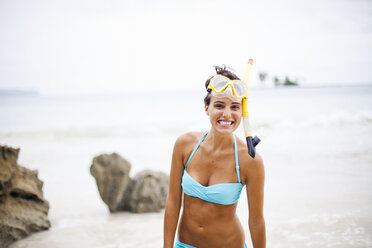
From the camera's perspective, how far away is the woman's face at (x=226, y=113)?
193 centimetres

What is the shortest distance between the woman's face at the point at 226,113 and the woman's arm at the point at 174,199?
0.38 meters

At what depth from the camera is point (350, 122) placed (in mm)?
14156

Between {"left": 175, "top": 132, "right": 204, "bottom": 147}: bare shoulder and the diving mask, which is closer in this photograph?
the diving mask

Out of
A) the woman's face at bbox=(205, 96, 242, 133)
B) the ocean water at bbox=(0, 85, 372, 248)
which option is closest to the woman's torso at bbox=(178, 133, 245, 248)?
the woman's face at bbox=(205, 96, 242, 133)

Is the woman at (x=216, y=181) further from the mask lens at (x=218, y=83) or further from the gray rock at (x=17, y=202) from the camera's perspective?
the gray rock at (x=17, y=202)

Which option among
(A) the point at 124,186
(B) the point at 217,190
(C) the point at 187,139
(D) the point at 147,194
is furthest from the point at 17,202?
(B) the point at 217,190

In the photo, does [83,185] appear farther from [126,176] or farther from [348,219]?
[348,219]

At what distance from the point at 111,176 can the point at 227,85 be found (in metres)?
3.20

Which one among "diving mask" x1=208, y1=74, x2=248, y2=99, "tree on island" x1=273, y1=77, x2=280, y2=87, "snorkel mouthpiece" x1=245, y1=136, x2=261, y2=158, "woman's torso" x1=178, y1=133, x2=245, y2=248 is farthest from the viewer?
"tree on island" x1=273, y1=77, x2=280, y2=87

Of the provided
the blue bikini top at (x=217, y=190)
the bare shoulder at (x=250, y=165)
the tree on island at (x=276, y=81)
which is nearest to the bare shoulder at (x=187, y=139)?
the blue bikini top at (x=217, y=190)

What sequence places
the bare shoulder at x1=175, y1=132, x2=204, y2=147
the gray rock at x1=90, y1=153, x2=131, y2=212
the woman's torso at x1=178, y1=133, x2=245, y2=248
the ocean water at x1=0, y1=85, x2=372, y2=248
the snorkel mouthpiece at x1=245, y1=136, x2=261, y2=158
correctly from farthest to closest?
the gray rock at x1=90, y1=153, x2=131, y2=212
the ocean water at x1=0, y1=85, x2=372, y2=248
the bare shoulder at x1=175, y1=132, x2=204, y2=147
the woman's torso at x1=178, y1=133, x2=245, y2=248
the snorkel mouthpiece at x1=245, y1=136, x2=261, y2=158

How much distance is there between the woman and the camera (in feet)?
6.44

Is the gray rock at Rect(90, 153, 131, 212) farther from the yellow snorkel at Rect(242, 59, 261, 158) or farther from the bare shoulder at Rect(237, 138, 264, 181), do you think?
the yellow snorkel at Rect(242, 59, 261, 158)

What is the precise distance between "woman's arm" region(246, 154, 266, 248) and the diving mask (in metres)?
0.41
